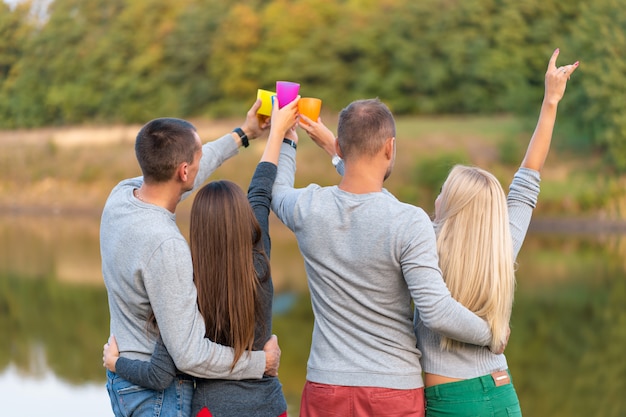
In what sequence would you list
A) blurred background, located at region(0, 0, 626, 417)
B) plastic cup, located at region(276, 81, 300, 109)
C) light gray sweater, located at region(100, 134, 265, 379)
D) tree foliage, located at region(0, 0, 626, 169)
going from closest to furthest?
light gray sweater, located at region(100, 134, 265, 379), plastic cup, located at region(276, 81, 300, 109), blurred background, located at region(0, 0, 626, 417), tree foliage, located at region(0, 0, 626, 169)

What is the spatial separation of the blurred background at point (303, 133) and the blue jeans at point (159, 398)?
5.63 ft

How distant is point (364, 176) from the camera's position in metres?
2.14

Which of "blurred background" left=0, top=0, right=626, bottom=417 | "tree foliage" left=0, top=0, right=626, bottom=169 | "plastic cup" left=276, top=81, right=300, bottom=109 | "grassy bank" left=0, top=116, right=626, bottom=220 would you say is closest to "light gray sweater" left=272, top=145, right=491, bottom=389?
"plastic cup" left=276, top=81, right=300, bottom=109

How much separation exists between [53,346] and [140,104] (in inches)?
1089

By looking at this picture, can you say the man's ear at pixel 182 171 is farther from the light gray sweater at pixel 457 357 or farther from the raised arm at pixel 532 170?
the raised arm at pixel 532 170

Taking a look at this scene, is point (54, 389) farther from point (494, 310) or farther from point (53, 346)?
point (494, 310)

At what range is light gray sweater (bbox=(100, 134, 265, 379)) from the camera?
6.66 feet

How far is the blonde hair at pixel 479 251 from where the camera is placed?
2.15 meters

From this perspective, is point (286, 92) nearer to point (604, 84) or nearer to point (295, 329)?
point (295, 329)

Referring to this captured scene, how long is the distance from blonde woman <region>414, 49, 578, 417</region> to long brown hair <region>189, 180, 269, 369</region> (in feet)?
A: 1.54

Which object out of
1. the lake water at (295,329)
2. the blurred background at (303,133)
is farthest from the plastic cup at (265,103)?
the lake water at (295,329)

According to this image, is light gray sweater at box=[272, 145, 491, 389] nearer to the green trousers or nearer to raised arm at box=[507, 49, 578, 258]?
the green trousers

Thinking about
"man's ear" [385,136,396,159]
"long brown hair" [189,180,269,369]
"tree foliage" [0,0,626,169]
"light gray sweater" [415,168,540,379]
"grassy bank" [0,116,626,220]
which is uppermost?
"tree foliage" [0,0,626,169]

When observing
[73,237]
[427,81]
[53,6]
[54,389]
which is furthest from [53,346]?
[53,6]
